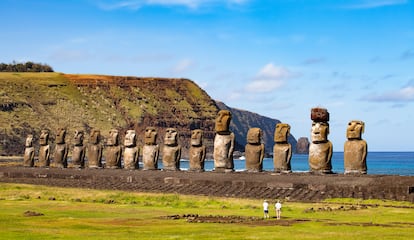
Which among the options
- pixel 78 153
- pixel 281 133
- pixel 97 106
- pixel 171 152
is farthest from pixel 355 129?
pixel 97 106

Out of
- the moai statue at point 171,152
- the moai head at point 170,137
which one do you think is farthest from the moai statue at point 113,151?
the moai head at point 170,137

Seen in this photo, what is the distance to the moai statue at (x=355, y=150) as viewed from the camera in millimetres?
28297

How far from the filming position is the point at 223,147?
33.4 m

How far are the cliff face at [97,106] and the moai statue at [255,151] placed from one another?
284 feet

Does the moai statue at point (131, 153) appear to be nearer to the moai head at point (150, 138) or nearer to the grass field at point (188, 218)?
the moai head at point (150, 138)

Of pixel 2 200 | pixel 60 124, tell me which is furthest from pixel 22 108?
pixel 2 200

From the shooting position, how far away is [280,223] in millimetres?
19672

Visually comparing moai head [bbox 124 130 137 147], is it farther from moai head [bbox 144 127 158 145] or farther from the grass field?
the grass field

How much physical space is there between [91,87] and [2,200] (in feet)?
419

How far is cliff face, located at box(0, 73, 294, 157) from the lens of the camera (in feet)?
412

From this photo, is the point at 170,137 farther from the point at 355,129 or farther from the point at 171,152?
the point at 355,129

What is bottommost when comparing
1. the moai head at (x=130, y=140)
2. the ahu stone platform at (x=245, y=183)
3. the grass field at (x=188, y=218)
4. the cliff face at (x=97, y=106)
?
the grass field at (x=188, y=218)

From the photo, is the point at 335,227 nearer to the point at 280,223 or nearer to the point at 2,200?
the point at 280,223

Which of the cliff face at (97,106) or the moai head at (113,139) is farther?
the cliff face at (97,106)
